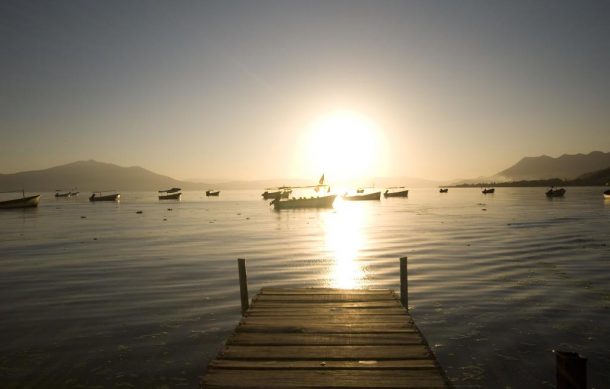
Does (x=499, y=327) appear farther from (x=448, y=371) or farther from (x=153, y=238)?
(x=153, y=238)

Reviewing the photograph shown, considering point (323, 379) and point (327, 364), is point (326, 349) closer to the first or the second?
point (327, 364)

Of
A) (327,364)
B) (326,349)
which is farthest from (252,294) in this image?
(327,364)

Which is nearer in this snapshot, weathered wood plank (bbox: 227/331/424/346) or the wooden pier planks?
the wooden pier planks

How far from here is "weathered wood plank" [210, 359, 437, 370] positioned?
21.9 feet

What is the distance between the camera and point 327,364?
6.88 m

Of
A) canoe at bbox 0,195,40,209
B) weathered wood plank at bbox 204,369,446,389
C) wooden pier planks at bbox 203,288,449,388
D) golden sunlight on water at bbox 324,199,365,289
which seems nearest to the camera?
weathered wood plank at bbox 204,369,446,389

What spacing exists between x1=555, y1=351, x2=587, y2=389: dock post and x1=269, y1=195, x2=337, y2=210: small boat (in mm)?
78791

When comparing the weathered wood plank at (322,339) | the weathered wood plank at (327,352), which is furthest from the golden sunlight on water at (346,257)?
the weathered wood plank at (327,352)

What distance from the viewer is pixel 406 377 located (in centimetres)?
632

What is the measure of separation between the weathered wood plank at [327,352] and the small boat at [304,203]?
76668 mm

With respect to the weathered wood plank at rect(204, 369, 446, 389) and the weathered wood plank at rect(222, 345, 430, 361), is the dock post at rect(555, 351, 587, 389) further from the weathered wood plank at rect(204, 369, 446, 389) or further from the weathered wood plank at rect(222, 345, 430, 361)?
the weathered wood plank at rect(222, 345, 430, 361)

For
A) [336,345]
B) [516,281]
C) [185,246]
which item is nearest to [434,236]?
[516,281]

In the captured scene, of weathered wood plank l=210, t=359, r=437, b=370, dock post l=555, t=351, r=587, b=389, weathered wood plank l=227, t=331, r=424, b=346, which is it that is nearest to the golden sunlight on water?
weathered wood plank l=227, t=331, r=424, b=346

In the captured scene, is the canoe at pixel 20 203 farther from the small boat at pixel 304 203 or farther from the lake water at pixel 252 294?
the lake water at pixel 252 294
